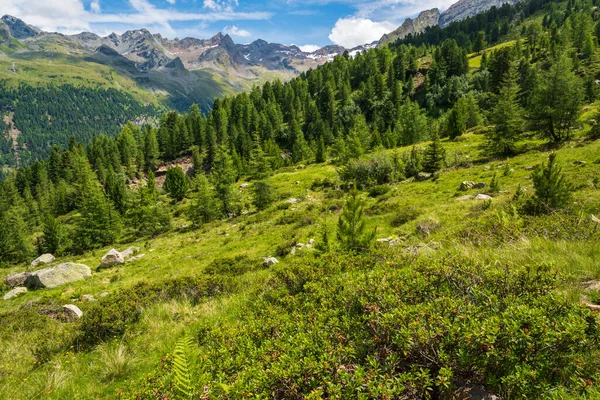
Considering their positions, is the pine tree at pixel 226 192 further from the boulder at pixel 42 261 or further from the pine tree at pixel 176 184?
the pine tree at pixel 176 184

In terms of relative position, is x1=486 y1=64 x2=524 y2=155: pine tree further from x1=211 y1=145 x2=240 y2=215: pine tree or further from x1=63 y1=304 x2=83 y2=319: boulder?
x1=63 y1=304 x2=83 y2=319: boulder

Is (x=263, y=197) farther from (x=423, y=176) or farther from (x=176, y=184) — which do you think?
(x=176, y=184)

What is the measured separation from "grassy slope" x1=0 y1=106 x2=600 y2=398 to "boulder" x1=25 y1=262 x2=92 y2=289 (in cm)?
137

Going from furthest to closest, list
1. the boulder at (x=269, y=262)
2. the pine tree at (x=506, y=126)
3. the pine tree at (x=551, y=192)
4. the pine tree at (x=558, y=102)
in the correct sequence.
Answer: the pine tree at (x=506, y=126), the pine tree at (x=558, y=102), the boulder at (x=269, y=262), the pine tree at (x=551, y=192)

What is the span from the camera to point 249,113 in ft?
342

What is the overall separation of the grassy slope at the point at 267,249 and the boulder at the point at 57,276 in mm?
1368

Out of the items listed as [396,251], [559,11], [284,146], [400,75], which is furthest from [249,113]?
[559,11]

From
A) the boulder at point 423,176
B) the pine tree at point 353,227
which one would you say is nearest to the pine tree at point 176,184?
the boulder at point 423,176

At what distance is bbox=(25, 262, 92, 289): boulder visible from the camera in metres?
21.3

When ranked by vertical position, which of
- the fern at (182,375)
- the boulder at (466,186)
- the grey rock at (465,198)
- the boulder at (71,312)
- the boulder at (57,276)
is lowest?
the boulder at (466,186)

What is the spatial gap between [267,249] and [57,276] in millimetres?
16287

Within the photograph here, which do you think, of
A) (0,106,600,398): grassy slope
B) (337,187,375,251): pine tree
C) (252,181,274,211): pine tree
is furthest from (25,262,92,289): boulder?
(337,187,375,251): pine tree

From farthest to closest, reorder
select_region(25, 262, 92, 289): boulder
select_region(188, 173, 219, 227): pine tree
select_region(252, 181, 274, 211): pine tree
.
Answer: select_region(188, 173, 219, 227): pine tree
select_region(252, 181, 274, 211): pine tree
select_region(25, 262, 92, 289): boulder

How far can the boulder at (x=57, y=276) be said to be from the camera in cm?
2127
